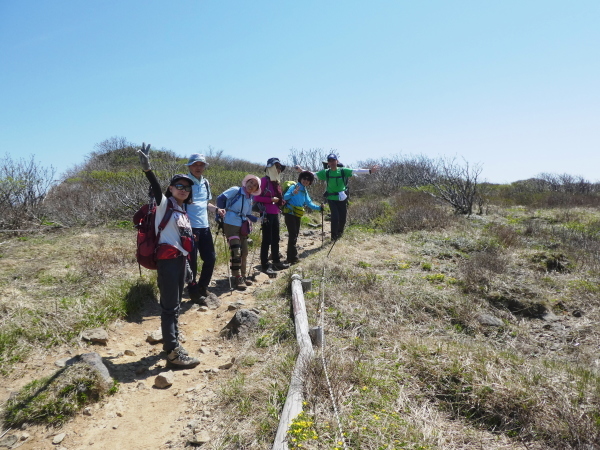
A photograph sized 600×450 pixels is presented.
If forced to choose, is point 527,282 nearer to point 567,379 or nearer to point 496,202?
point 567,379

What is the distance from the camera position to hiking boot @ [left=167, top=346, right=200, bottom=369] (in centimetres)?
382

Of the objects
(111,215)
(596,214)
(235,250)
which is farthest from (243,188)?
(596,214)

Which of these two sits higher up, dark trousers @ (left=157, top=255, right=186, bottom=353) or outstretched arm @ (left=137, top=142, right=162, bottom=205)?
outstretched arm @ (left=137, top=142, right=162, bottom=205)

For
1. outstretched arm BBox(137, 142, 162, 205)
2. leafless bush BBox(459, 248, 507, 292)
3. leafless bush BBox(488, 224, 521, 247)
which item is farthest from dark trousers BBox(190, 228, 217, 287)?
leafless bush BBox(488, 224, 521, 247)

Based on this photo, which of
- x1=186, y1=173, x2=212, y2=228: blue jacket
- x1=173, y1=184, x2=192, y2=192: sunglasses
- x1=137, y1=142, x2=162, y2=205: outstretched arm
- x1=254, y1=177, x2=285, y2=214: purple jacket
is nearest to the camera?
x1=137, y1=142, x2=162, y2=205: outstretched arm

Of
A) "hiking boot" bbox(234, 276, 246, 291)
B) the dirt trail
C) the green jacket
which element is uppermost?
the green jacket

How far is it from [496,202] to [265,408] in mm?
19000

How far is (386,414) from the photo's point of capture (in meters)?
2.69

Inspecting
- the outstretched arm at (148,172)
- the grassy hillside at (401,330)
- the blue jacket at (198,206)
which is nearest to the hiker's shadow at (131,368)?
the grassy hillside at (401,330)

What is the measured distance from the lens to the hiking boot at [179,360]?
382 centimetres

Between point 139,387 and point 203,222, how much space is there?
7.60 feet

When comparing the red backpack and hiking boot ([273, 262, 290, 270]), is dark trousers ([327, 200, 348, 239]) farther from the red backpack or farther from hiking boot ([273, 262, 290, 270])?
the red backpack

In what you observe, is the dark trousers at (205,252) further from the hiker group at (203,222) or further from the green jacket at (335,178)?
the green jacket at (335,178)

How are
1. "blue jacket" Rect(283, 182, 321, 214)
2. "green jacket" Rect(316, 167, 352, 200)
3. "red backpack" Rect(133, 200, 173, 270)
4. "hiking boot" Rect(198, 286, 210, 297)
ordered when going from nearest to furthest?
"red backpack" Rect(133, 200, 173, 270)
"hiking boot" Rect(198, 286, 210, 297)
"blue jacket" Rect(283, 182, 321, 214)
"green jacket" Rect(316, 167, 352, 200)
